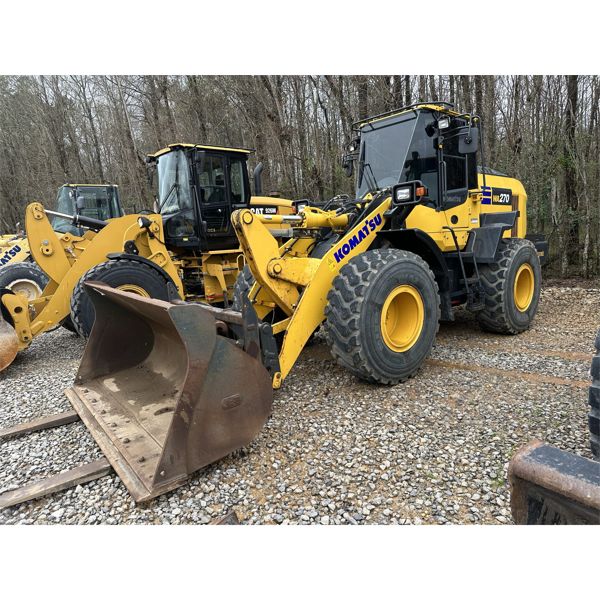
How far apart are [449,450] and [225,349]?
1.63 metres

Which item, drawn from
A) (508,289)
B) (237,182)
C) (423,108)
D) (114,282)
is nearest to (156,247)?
(114,282)

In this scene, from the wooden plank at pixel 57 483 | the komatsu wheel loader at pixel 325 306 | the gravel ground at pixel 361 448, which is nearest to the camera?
the gravel ground at pixel 361 448

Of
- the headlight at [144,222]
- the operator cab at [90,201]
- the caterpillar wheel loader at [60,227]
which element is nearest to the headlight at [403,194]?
the headlight at [144,222]

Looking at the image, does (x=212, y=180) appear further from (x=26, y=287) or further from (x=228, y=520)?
(x=228, y=520)

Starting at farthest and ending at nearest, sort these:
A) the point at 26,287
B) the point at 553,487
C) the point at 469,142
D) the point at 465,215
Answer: the point at 26,287 → the point at 465,215 → the point at 469,142 → the point at 553,487

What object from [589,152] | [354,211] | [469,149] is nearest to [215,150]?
[354,211]

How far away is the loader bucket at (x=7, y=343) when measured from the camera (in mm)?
5242

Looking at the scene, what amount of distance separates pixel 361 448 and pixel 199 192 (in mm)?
5452

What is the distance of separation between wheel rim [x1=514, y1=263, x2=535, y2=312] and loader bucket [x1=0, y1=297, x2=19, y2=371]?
6.34 m

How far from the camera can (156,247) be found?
653cm

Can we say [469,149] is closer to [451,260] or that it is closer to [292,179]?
[451,260]

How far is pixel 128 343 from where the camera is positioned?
165 inches

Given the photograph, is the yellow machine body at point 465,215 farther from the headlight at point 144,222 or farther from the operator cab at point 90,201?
the operator cab at point 90,201

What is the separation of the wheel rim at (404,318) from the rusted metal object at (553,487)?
2.44 meters
